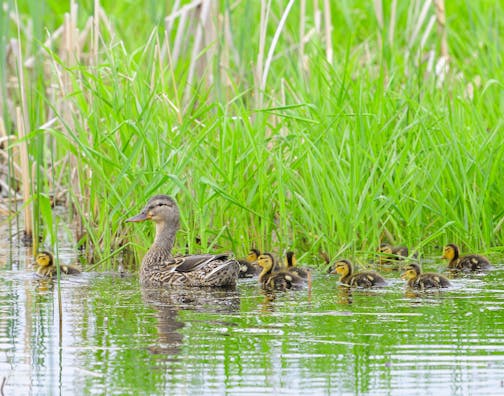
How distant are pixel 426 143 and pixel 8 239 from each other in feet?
11.4

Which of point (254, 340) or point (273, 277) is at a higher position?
point (273, 277)

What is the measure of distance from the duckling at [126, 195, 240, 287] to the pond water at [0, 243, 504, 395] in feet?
0.39

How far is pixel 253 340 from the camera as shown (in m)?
6.18

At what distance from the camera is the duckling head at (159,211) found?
27.2 feet

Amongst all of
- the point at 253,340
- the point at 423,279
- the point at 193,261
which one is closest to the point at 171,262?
the point at 193,261

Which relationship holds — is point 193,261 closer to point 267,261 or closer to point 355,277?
point 267,261

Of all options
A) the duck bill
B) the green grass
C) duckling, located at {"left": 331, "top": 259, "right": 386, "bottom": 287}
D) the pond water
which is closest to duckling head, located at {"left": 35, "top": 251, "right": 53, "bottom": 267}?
the green grass

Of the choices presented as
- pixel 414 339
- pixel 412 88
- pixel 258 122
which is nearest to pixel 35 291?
pixel 258 122

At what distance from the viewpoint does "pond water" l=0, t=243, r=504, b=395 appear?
17.5 ft

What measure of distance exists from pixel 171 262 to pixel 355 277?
1.26 metres

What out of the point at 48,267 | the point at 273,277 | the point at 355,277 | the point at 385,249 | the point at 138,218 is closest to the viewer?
the point at 355,277

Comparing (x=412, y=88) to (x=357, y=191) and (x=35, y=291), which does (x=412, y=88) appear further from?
(x=35, y=291)

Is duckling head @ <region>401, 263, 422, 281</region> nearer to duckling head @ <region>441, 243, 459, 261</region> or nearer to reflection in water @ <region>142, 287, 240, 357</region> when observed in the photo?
duckling head @ <region>441, 243, 459, 261</region>

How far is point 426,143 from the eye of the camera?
29.2 feet
